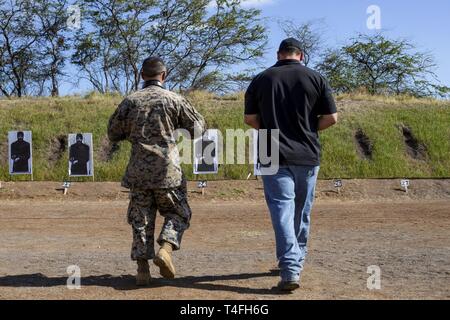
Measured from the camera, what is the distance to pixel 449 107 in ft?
74.8

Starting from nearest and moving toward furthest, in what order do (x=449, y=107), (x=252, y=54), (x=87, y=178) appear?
(x=87, y=178) → (x=449, y=107) → (x=252, y=54)

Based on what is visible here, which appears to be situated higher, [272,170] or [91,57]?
[91,57]

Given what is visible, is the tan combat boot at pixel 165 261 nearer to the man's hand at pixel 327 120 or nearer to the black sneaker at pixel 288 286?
the black sneaker at pixel 288 286

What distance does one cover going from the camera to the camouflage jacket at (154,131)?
16.6 feet

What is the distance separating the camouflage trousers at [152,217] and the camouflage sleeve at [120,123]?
52cm

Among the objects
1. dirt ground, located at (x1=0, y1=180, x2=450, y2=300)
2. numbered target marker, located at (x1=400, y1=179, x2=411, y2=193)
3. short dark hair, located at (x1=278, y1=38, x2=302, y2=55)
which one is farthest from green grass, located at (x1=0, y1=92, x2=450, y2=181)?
short dark hair, located at (x1=278, y1=38, x2=302, y2=55)

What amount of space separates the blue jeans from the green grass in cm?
1212

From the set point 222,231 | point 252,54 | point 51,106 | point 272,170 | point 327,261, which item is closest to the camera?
point 272,170

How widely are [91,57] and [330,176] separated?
743 inches

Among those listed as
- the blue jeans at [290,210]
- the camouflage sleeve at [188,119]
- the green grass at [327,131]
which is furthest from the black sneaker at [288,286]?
the green grass at [327,131]

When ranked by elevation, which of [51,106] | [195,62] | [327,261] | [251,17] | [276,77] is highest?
[251,17]

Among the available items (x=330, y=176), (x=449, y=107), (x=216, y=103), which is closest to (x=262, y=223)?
(x=330, y=176)

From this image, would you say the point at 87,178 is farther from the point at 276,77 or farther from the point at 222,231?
the point at 276,77

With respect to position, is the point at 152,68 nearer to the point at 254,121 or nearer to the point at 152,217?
the point at 254,121
